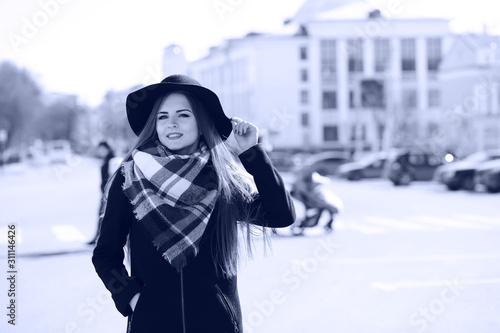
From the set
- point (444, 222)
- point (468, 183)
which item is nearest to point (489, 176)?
point (468, 183)

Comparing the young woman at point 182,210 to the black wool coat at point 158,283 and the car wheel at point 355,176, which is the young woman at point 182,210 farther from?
the car wheel at point 355,176

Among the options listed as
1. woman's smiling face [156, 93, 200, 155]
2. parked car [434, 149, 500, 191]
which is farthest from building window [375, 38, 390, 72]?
woman's smiling face [156, 93, 200, 155]

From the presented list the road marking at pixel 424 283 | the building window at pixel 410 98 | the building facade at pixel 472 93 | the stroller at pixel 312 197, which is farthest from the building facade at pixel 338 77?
the road marking at pixel 424 283

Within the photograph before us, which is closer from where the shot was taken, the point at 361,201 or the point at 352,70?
the point at 361,201

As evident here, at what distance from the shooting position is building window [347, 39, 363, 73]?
7769 centimetres

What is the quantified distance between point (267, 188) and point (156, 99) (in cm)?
61

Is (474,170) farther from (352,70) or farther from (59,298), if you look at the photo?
(352,70)

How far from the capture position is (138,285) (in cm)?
302

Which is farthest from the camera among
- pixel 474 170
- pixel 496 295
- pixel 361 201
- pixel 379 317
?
pixel 474 170

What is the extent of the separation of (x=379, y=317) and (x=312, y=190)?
7.60 meters

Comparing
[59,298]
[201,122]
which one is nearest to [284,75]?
[59,298]

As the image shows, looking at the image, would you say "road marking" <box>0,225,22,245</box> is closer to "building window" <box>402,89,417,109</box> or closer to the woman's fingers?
the woman's fingers

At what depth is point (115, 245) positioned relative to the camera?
3.11 meters

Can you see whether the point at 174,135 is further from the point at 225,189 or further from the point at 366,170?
the point at 366,170
